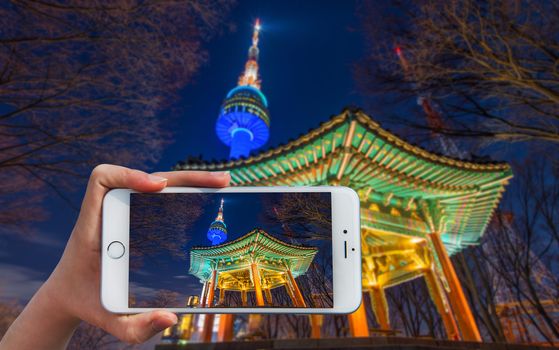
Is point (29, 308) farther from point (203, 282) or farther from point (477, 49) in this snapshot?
point (477, 49)

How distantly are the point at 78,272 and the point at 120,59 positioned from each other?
193 inches

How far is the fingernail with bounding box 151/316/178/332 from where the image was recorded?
51.2 inches

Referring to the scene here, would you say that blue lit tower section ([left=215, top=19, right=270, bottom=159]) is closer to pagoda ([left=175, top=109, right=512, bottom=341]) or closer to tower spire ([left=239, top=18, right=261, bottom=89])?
tower spire ([left=239, top=18, right=261, bottom=89])

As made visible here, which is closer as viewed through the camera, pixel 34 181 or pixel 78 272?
pixel 78 272

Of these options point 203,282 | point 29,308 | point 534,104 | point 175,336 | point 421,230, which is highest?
point 534,104

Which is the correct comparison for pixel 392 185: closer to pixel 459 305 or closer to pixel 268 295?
pixel 459 305

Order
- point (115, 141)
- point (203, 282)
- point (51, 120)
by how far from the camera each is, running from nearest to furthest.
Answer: point (203, 282), point (51, 120), point (115, 141)

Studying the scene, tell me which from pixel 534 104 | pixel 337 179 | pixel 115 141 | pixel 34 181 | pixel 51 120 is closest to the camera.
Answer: pixel 534 104

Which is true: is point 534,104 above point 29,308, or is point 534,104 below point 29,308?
above

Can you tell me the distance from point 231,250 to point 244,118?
99.1 ft

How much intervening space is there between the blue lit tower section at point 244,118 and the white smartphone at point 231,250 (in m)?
28.2

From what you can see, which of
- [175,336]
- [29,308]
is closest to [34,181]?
[29,308]

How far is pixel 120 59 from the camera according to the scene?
5.19 m

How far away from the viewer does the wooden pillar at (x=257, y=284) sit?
1611 mm
